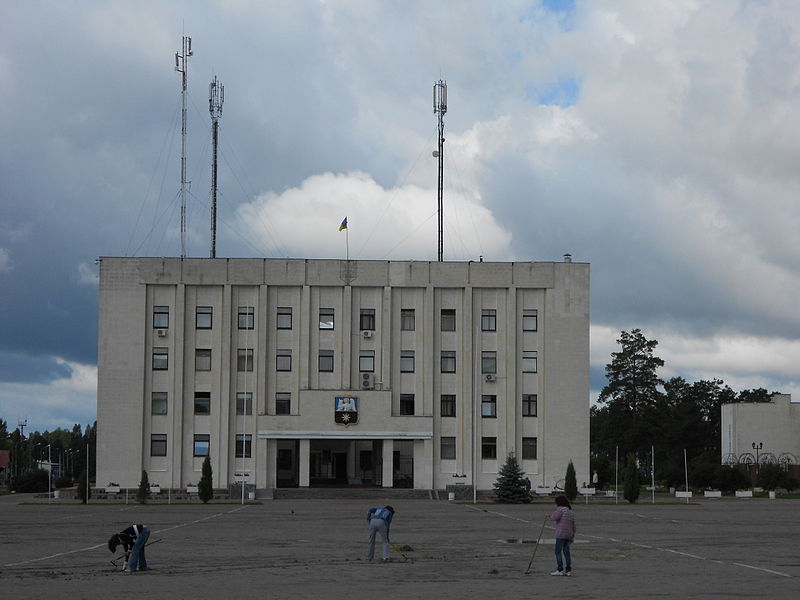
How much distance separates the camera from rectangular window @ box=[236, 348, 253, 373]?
229 ft

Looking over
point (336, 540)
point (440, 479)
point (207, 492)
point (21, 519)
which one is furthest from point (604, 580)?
point (440, 479)

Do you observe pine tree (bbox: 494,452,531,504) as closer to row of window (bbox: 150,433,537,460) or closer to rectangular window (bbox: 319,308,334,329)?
row of window (bbox: 150,433,537,460)

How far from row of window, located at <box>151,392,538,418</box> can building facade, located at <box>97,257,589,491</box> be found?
88mm

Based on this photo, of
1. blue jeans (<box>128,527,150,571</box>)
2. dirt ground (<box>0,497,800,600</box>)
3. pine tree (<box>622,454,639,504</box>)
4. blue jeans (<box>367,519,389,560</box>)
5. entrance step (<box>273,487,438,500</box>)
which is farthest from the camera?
entrance step (<box>273,487,438,500</box>)

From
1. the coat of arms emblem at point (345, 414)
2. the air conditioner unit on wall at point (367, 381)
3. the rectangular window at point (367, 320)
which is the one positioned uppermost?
the rectangular window at point (367, 320)

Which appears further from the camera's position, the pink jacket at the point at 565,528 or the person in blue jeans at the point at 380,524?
the person in blue jeans at the point at 380,524

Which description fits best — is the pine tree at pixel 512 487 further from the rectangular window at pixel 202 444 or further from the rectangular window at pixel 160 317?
the rectangular window at pixel 160 317

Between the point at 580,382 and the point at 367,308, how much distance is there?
1423 cm

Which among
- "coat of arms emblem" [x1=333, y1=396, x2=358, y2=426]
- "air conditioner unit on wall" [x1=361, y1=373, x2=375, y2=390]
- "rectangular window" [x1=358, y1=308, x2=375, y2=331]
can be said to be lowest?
"coat of arms emblem" [x1=333, y1=396, x2=358, y2=426]

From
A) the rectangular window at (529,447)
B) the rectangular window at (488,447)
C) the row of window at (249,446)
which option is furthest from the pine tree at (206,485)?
the rectangular window at (529,447)

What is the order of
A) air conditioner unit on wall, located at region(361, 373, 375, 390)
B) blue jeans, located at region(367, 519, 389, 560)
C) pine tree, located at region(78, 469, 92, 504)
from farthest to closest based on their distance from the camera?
air conditioner unit on wall, located at region(361, 373, 375, 390) → pine tree, located at region(78, 469, 92, 504) → blue jeans, located at region(367, 519, 389, 560)

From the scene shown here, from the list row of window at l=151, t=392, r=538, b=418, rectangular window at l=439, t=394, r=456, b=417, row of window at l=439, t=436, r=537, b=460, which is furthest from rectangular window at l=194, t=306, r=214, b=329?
row of window at l=439, t=436, r=537, b=460

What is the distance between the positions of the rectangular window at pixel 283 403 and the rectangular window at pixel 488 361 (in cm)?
1233

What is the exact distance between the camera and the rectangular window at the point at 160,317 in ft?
232
